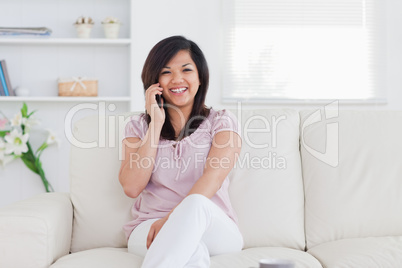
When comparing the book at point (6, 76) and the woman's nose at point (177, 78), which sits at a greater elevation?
the book at point (6, 76)

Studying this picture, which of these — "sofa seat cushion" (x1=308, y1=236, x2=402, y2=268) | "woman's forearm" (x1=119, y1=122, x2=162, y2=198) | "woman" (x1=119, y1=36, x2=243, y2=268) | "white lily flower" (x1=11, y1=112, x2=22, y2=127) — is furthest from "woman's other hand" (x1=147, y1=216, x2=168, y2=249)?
"white lily flower" (x1=11, y1=112, x2=22, y2=127)

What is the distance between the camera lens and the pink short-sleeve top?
2.03 meters

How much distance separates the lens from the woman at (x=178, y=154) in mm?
1859

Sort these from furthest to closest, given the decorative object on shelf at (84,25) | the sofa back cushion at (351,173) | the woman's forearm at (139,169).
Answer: the decorative object on shelf at (84,25)
the sofa back cushion at (351,173)
the woman's forearm at (139,169)

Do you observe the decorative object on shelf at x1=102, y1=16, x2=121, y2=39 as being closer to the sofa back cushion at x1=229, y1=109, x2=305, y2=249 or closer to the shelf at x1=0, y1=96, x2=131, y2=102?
the shelf at x1=0, y1=96, x2=131, y2=102

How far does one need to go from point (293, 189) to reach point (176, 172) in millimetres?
490

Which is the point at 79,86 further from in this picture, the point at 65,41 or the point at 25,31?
the point at 25,31

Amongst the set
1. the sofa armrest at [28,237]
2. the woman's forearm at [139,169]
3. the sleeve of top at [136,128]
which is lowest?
the sofa armrest at [28,237]

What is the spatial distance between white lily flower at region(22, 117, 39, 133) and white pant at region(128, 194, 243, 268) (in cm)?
227

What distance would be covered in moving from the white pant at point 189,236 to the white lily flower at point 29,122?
2270mm

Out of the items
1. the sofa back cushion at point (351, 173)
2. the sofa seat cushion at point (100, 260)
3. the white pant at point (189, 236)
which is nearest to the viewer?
the white pant at point (189, 236)

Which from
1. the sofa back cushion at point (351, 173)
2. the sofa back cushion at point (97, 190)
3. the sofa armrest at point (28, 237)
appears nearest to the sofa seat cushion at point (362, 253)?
the sofa back cushion at point (351, 173)

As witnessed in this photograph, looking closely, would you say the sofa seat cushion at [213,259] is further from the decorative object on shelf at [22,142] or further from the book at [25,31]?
the book at [25,31]

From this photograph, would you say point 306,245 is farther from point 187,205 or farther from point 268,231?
point 187,205
